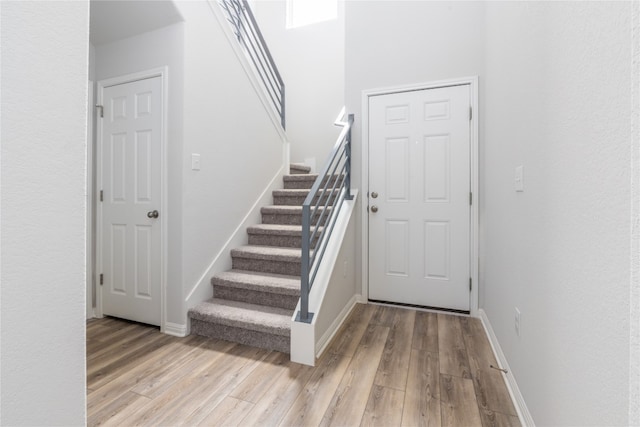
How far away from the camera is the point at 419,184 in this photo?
2787 millimetres

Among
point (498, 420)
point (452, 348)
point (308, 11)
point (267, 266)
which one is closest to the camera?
point (498, 420)

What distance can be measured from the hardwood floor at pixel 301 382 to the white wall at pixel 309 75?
2.79 m

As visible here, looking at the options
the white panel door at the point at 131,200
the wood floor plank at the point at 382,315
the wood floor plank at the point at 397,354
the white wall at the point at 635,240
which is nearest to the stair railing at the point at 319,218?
the wood floor plank at the point at 397,354

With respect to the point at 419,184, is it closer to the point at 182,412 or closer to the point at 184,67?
the point at 184,67

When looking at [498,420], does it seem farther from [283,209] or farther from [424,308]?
[283,209]

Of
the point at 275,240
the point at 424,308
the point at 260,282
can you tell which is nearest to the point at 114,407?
the point at 260,282

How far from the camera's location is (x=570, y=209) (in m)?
0.95

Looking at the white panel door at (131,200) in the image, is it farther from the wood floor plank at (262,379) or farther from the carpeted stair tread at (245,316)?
the wood floor plank at (262,379)

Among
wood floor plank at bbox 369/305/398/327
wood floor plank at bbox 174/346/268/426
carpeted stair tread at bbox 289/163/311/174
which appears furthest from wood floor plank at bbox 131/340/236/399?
carpeted stair tread at bbox 289/163/311/174

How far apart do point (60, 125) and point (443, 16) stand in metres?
3.04

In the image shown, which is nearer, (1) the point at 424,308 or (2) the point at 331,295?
(2) the point at 331,295

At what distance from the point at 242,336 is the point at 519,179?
1.94 m

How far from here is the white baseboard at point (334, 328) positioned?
198 centimetres

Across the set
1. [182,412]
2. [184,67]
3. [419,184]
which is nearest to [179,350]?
[182,412]
